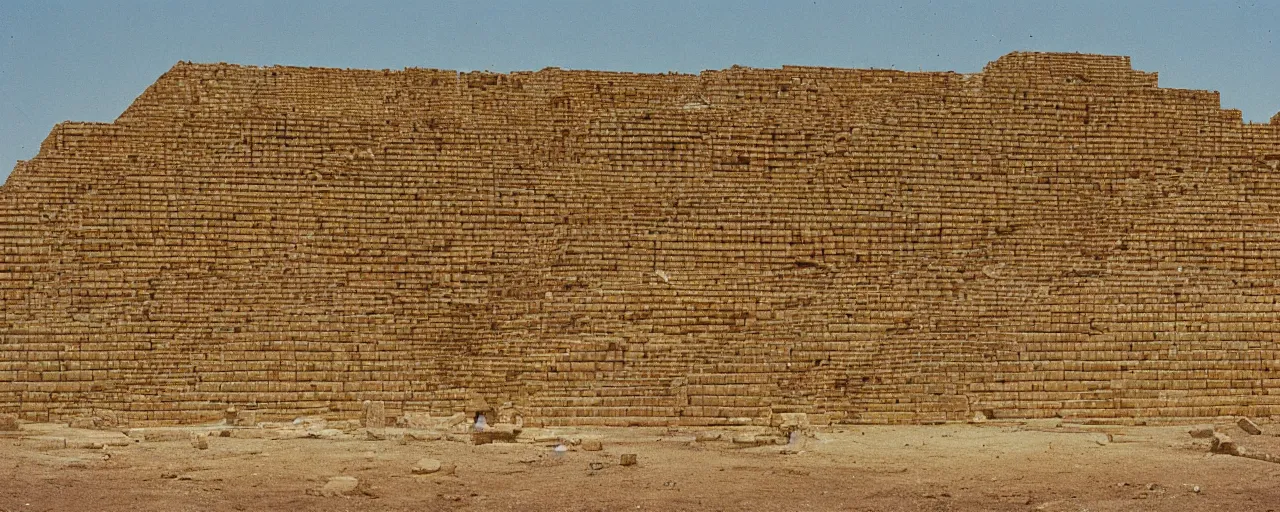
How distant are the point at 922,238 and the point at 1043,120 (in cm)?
286

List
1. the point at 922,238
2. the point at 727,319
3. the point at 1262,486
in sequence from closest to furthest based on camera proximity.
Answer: the point at 1262,486 < the point at 727,319 < the point at 922,238

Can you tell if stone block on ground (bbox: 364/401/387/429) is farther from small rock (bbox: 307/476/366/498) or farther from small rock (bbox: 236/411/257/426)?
small rock (bbox: 307/476/366/498)

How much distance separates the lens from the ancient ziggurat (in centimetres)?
2158

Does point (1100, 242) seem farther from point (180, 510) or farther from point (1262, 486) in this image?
point (180, 510)

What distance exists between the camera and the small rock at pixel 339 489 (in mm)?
16609

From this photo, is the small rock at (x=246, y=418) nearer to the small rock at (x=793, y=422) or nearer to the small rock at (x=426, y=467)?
the small rock at (x=426, y=467)

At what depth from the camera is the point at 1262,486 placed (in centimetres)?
1711

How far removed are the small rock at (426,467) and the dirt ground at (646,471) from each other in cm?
6

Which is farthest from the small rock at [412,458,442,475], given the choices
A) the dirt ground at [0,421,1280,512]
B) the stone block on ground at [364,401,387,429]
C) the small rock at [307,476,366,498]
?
the stone block on ground at [364,401,387,429]

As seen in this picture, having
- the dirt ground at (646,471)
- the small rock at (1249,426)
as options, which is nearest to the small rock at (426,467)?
the dirt ground at (646,471)

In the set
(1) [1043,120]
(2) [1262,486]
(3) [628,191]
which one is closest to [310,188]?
(3) [628,191]

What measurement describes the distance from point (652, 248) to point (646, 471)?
5688 mm

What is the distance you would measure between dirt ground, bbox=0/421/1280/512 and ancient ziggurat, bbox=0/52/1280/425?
100 centimetres

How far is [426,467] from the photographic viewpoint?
17.7 m
